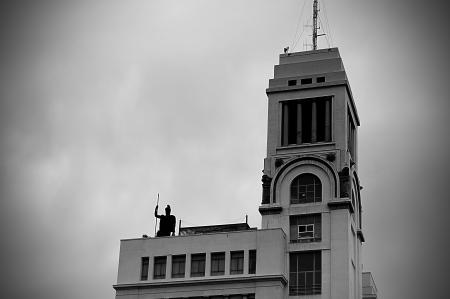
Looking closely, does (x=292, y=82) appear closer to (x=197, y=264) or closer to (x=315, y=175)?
(x=315, y=175)

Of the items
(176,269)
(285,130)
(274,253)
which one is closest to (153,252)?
(176,269)

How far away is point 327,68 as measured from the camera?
332 feet

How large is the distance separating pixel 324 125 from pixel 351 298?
700 inches

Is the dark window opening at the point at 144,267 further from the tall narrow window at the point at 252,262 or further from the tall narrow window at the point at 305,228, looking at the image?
the tall narrow window at the point at 305,228

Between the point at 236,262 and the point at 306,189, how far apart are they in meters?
10.3

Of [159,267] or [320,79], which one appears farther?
[320,79]

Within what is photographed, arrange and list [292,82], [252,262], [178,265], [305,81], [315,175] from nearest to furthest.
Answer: [252,262]
[178,265]
[315,175]
[305,81]
[292,82]

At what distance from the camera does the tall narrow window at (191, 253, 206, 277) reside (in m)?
94.0

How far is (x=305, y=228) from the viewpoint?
312 feet

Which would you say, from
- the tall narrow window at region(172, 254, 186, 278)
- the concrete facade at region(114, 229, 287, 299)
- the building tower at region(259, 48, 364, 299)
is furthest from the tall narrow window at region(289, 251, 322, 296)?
the tall narrow window at region(172, 254, 186, 278)

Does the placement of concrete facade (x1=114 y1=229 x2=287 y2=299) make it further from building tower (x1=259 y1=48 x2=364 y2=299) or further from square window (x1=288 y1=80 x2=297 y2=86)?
square window (x1=288 y1=80 x2=297 y2=86)

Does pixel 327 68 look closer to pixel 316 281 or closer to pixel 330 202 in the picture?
pixel 330 202

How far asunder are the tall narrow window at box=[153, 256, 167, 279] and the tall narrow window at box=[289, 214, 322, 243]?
12.5 metres

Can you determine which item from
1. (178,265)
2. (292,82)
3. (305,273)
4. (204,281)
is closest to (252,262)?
(204,281)
